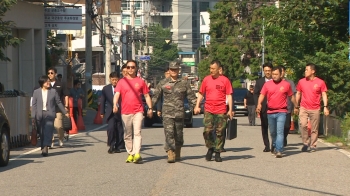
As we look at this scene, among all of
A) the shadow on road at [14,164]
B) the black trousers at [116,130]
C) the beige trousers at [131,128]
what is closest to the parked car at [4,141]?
the shadow on road at [14,164]

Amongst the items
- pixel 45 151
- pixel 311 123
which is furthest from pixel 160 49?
pixel 45 151

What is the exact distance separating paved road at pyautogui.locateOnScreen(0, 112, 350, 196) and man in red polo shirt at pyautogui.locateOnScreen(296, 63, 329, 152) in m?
0.49

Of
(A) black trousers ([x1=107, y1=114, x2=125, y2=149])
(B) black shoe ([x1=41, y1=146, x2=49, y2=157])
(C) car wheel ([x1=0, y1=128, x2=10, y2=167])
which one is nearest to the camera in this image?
(C) car wheel ([x1=0, y1=128, x2=10, y2=167])

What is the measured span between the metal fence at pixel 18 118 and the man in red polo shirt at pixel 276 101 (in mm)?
6142

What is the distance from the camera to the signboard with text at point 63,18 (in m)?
31.6

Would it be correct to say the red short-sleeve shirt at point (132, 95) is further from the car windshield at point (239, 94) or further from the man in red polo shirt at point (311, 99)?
the car windshield at point (239, 94)

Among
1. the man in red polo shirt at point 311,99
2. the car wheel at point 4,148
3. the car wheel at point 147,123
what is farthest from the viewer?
the car wheel at point 147,123

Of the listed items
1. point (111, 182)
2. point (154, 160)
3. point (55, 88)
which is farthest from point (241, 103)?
point (111, 182)

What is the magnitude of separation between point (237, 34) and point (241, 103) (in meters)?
29.3

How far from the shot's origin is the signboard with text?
31641 millimetres

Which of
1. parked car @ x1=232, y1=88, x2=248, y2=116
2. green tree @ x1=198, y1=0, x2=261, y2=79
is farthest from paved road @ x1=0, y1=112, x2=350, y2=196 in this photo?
green tree @ x1=198, y1=0, x2=261, y2=79

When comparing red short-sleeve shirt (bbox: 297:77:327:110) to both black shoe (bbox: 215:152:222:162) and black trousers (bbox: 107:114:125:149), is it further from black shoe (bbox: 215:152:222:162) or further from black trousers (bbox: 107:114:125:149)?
black trousers (bbox: 107:114:125:149)

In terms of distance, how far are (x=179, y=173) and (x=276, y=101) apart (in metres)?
3.57

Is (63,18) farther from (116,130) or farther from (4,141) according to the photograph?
(4,141)
